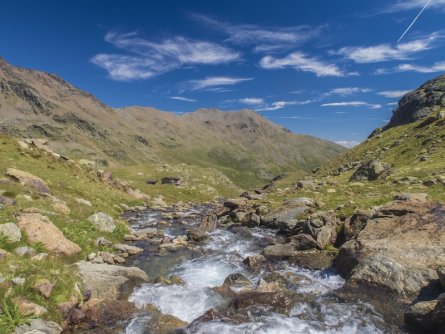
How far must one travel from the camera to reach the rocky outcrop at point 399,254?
16.7 m

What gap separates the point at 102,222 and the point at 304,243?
1746 centimetres

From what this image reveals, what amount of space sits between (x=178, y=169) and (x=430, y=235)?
14158 cm

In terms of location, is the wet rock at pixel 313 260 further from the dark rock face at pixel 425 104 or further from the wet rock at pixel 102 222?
the dark rock face at pixel 425 104

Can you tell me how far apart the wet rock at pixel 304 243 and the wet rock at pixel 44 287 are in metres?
17.0

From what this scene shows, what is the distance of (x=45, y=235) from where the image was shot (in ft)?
71.2

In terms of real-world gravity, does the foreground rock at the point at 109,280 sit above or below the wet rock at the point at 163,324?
above

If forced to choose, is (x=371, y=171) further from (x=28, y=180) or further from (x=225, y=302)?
(x=28, y=180)

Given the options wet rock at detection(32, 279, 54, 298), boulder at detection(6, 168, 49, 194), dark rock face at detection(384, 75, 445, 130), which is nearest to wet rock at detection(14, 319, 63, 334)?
wet rock at detection(32, 279, 54, 298)

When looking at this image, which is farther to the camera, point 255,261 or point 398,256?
point 255,261

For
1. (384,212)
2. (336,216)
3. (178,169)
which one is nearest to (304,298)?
(384,212)

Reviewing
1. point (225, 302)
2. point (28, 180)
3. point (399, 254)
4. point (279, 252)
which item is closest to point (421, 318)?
point (399, 254)

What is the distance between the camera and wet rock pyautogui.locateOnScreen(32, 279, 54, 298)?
14.2 m

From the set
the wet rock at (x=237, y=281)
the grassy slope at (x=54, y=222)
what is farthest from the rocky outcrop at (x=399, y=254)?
the grassy slope at (x=54, y=222)

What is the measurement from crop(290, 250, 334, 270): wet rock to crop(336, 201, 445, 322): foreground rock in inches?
43.7
